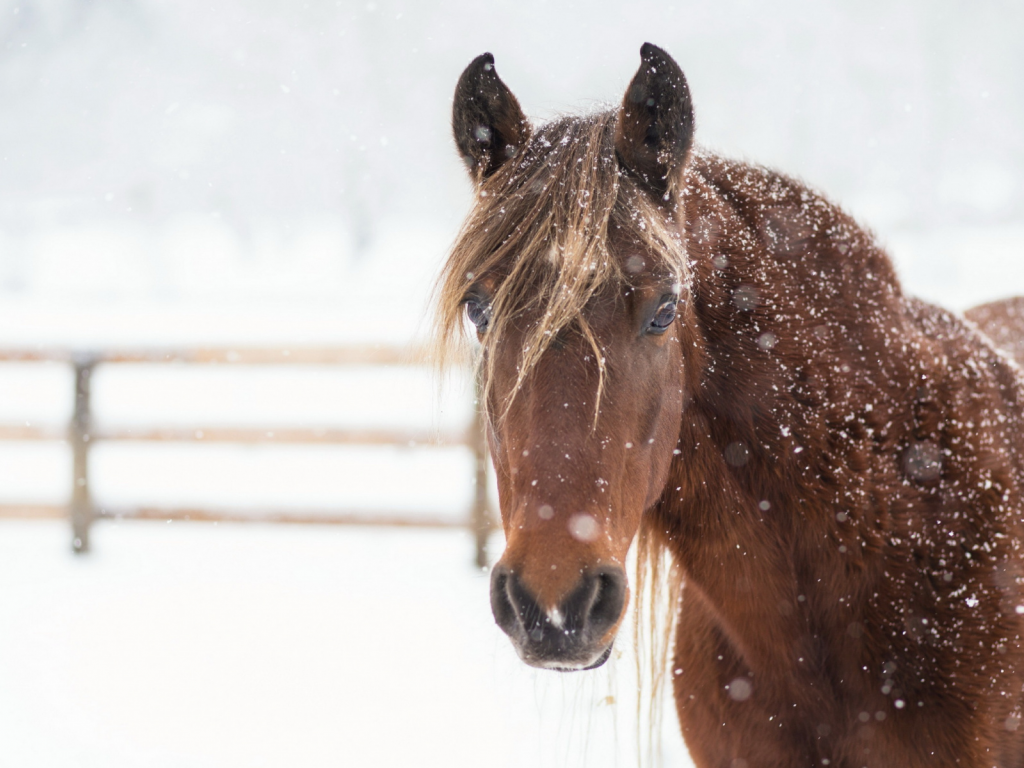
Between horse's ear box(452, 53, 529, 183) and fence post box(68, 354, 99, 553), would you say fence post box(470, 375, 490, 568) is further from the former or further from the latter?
horse's ear box(452, 53, 529, 183)

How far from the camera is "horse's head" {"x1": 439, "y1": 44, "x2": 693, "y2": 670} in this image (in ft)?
3.91

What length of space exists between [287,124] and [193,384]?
1696cm

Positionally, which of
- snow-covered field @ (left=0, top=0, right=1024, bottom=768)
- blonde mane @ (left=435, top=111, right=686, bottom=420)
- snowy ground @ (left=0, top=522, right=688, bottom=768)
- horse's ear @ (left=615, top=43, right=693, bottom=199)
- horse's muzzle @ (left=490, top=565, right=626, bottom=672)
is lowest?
snowy ground @ (left=0, top=522, right=688, bottom=768)

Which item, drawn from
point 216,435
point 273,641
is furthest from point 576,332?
point 216,435

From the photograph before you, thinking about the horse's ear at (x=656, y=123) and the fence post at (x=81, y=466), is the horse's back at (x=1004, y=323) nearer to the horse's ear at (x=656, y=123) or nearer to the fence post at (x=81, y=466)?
the horse's ear at (x=656, y=123)

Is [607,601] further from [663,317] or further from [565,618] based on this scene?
[663,317]

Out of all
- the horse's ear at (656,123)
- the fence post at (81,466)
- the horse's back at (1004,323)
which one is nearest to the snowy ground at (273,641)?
the fence post at (81,466)

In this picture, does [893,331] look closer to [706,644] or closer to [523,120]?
[706,644]

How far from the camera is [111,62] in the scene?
29.1m

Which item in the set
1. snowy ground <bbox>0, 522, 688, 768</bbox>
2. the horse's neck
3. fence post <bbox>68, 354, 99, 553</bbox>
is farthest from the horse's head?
fence post <bbox>68, 354, 99, 553</bbox>

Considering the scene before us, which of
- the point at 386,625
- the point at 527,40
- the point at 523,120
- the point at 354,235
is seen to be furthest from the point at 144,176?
the point at 523,120

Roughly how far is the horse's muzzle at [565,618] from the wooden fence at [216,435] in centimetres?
409

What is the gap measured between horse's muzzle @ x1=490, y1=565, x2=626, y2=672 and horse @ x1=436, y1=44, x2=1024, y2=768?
99mm

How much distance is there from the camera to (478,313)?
1535mm
